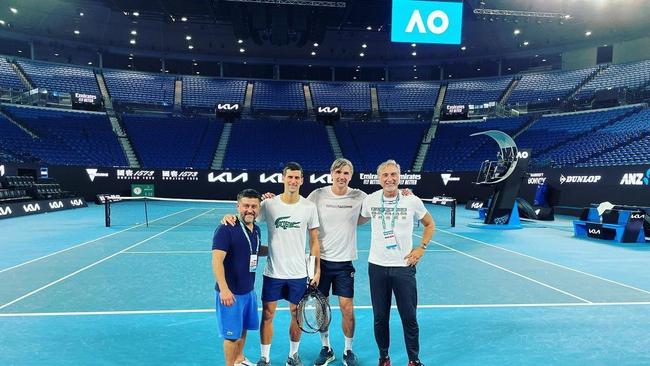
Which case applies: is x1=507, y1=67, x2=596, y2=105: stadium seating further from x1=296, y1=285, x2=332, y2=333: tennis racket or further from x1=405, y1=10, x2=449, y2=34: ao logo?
x1=296, y1=285, x2=332, y2=333: tennis racket

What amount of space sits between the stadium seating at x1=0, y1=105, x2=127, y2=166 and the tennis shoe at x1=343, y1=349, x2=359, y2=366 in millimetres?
29941

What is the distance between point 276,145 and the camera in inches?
1363

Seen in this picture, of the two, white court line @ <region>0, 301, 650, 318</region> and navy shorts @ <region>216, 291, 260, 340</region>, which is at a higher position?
navy shorts @ <region>216, 291, 260, 340</region>

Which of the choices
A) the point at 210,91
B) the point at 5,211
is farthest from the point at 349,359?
the point at 210,91

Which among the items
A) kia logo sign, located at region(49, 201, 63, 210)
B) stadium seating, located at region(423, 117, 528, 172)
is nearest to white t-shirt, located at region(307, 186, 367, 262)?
kia logo sign, located at region(49, 201, 63, 210)

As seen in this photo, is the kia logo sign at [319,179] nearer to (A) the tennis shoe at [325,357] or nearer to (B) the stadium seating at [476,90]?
(B) the stadium seating at [476,90]

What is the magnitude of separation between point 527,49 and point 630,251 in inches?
1303

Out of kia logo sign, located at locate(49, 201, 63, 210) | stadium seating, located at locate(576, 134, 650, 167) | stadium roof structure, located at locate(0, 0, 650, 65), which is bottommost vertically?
kia logo sign, located at locate(49, 201, 63, 210)

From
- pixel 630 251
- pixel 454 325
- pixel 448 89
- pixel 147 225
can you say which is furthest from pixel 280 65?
pixel 454 325

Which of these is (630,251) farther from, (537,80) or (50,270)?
(537,80)

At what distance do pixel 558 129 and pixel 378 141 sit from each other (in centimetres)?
1446

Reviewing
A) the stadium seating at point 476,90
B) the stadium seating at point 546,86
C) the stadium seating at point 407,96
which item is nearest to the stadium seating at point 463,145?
the stadium seating at point 546,86

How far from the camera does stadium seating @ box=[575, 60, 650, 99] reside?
31.7m

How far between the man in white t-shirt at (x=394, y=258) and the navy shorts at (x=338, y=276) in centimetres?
28
